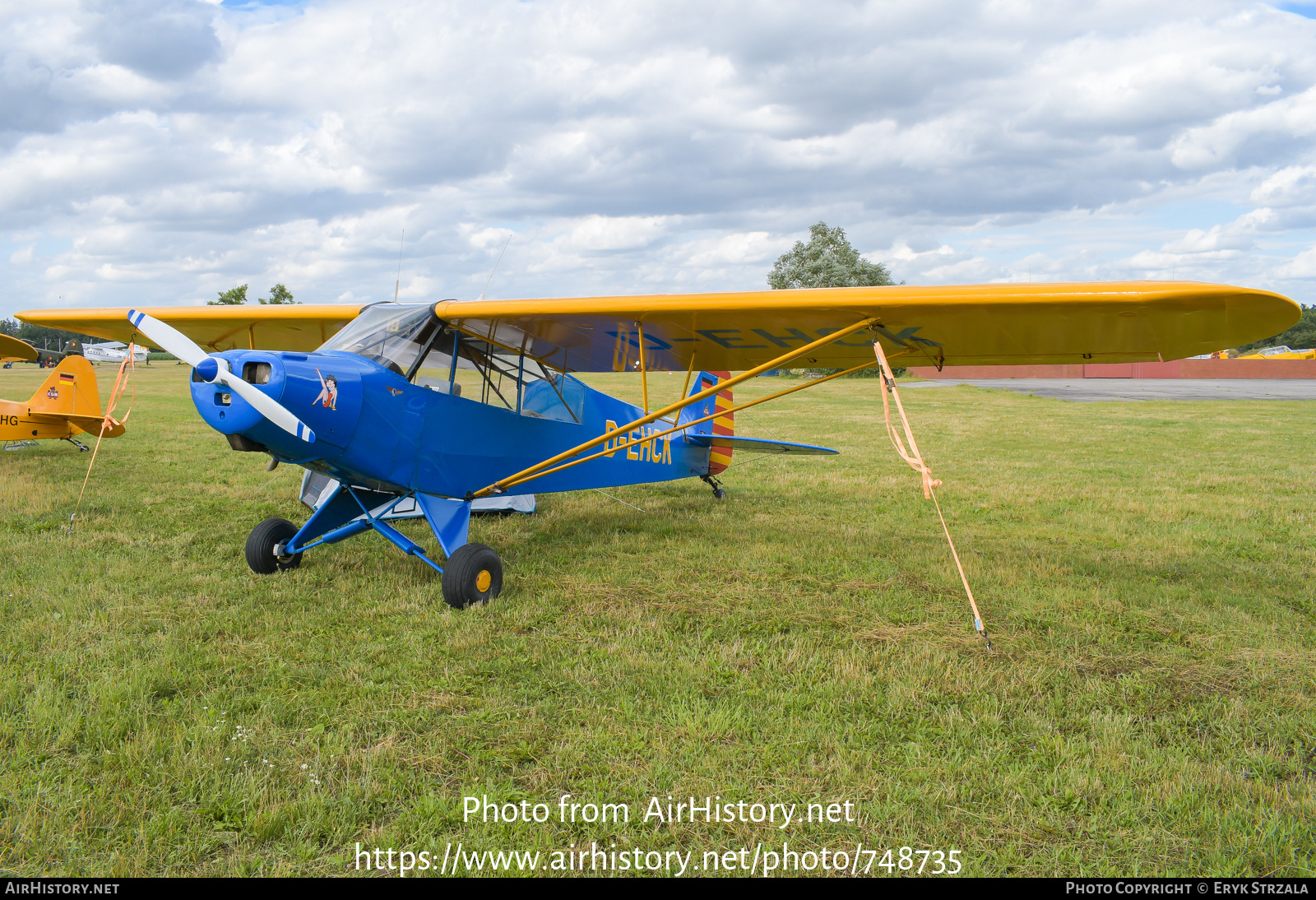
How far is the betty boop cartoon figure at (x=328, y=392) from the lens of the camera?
176 inches

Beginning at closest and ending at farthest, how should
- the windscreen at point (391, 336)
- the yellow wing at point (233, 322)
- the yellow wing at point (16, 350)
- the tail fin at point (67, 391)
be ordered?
the windscreen at point (391, 336)
the yellow wing at point (233, 322)
the yellow wing at point (16, 350)
the tail fin at point (67, 391)

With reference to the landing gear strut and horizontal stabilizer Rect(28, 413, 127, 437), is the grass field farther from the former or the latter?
horizontal stabilizer Rect(28, 413, 127, 437)

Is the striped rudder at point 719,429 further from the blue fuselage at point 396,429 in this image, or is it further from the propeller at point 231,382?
the propeller at point 231,382

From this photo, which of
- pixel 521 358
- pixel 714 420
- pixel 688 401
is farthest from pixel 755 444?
pixel 688 401

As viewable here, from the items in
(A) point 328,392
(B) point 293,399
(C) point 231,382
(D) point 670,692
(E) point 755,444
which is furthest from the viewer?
(E) point 755,444

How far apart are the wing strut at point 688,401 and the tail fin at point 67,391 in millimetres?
8608

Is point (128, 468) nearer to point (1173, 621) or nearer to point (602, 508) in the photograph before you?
point (602, 508)

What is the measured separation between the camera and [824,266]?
46.9 meters

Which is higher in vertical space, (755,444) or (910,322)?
(910,322)

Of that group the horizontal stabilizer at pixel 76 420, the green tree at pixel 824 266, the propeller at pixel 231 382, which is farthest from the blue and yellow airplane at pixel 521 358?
the green tree at pixel 824 266

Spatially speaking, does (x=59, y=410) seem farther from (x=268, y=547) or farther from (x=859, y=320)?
(x=859, y=320)

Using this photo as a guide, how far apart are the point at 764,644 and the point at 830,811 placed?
59.7 inches

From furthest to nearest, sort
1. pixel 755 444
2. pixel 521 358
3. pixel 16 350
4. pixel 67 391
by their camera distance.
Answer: pixel 67 391 → pixel 16 350 → pixel 755 444 → pixel 521 358

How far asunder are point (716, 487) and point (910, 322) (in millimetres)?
4288
